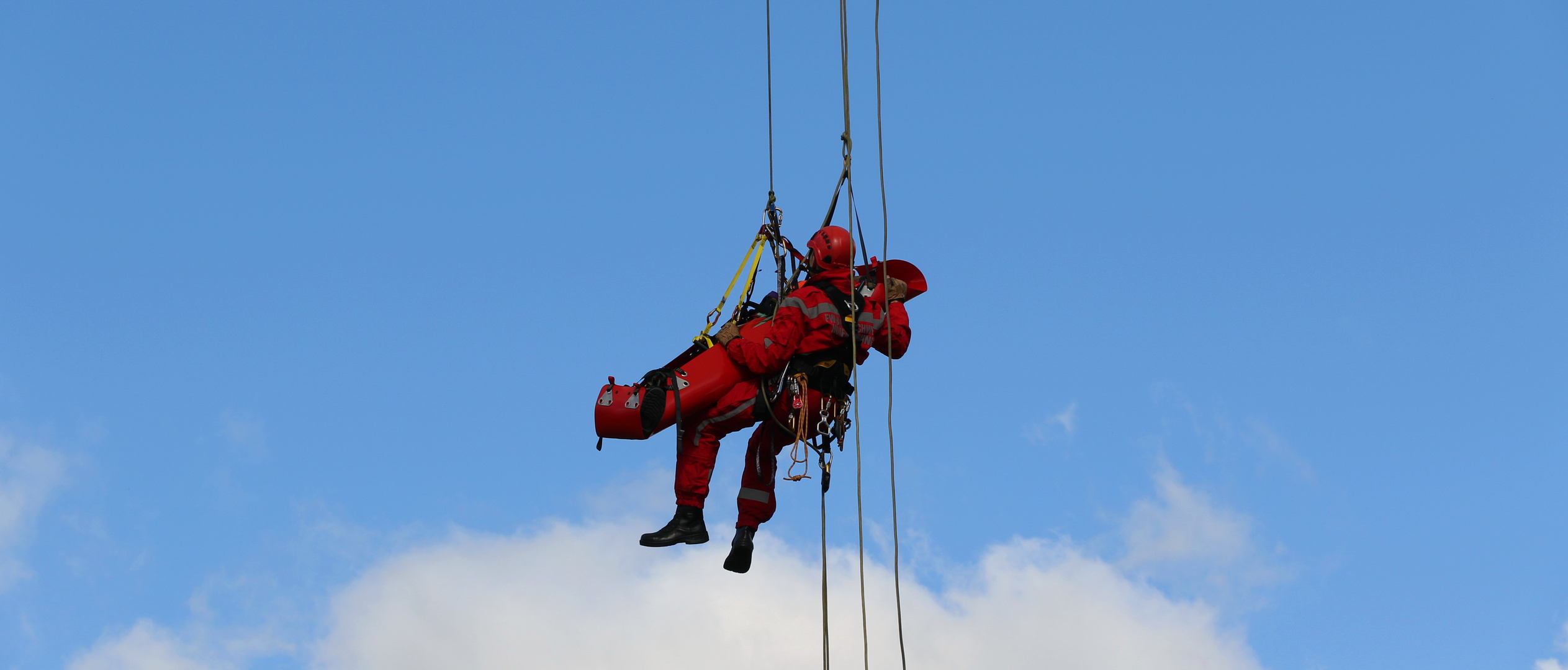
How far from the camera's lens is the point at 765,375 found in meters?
11.6

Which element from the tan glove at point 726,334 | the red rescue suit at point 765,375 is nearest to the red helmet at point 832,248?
the red rescue suit at point 765,375

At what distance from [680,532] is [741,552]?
0.43 meters

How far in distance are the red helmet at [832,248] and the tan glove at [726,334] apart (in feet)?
2.29

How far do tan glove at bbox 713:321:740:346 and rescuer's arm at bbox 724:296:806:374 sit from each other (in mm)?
75

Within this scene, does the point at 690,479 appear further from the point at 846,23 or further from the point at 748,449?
the point at 846,23

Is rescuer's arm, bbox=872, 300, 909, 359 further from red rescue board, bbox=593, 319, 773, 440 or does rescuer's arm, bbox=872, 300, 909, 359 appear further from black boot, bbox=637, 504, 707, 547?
black boot, bbox=637, 504, 707, 547

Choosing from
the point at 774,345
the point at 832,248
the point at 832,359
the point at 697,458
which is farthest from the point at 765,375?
the point at 832,248

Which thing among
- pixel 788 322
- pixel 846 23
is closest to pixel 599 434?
pixel 788 322

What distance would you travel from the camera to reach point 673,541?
38.0 feet

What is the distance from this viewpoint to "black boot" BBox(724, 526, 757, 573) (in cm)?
1173

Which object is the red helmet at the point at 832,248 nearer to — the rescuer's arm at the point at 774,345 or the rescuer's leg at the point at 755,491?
the rescuer's arm at the point at 774,345

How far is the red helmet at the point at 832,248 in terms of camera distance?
11.8 meters

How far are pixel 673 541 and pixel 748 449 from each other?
823mm

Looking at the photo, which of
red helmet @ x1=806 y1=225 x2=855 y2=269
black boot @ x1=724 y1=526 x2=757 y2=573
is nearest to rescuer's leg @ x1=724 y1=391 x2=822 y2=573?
black boot @ x1=724 y1=526 x2=757 y2=573
